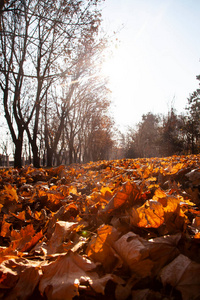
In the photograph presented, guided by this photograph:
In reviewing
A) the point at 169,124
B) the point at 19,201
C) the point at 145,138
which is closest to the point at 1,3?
the point at 19,201

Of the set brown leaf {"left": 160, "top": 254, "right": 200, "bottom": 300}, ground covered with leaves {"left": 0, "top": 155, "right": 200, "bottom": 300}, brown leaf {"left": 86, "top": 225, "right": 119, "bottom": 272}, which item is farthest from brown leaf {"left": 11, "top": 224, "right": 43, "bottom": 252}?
brown leaf {"left": 160, "top": 254, "right": 200, "bottom": 300}

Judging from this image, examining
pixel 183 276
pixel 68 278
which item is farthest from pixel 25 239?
pixel 183 276

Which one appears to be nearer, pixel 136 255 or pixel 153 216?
pixel 136 255

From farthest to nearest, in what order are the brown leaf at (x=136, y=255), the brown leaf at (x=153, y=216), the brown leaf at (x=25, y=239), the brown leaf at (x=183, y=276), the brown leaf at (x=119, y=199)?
the brown leaf at (x=119, y=199) → the brown leaf at (x=25, y=239) → the brown leaf at (x=153, y=216) → the brown leaf at (x=136, y=255) → the brown leaf at (x=183, y=276)

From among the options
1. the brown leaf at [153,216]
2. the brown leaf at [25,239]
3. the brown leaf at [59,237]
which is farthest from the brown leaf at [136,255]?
the brown leaf at [25,239]

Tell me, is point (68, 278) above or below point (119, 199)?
below

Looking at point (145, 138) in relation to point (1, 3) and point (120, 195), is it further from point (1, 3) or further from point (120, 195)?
point (120, 195)

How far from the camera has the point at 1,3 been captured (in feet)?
18.3

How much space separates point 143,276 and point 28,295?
0.46m

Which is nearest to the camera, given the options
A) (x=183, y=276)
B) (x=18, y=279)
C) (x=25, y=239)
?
(x=183, y=276)

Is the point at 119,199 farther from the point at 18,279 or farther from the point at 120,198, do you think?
the point at 18,279

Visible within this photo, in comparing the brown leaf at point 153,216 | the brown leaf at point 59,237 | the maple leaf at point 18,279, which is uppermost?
the brown leaf at point 153,216

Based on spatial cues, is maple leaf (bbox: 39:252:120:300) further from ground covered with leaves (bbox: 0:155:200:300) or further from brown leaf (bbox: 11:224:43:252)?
brown leaf (bbox: 11:224:43:252)

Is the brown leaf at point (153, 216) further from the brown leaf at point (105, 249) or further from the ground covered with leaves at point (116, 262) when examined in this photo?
the brown leaf at point (105, 249)
